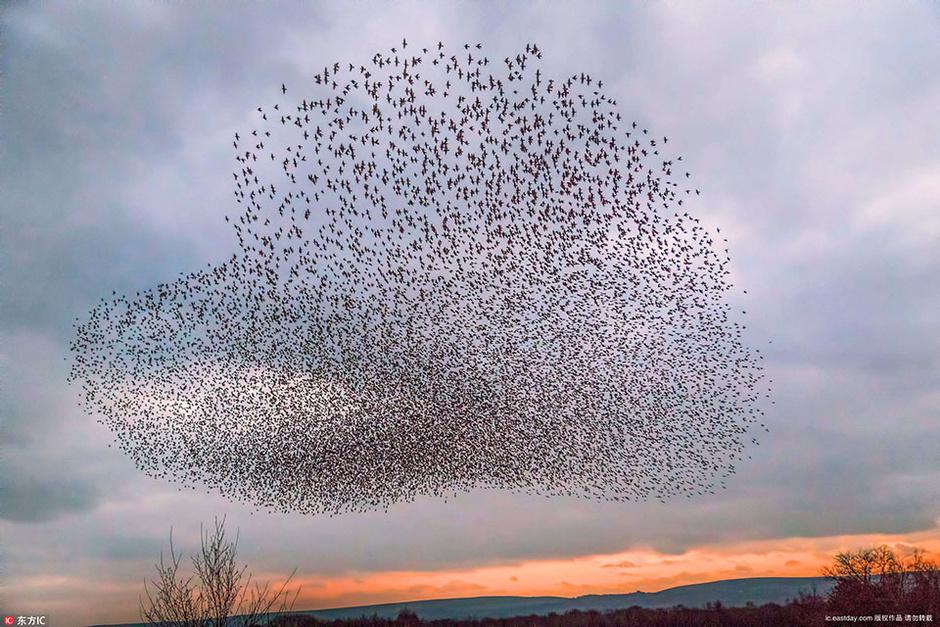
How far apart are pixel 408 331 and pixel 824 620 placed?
3714 centimetres

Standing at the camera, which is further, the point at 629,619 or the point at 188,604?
the point at 629,619

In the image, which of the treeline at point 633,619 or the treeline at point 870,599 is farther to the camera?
the treeline at point 633,619

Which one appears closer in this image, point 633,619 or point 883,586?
point 883,586

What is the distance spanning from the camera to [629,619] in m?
82.8

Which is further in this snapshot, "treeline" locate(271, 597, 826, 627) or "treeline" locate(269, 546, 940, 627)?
"treeline" locate(271, 597, 826, 627)

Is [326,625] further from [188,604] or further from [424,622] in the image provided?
[188,604]

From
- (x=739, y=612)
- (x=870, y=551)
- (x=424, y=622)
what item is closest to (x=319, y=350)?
(x=870, y=551)

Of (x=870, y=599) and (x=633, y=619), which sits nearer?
(x=870, y=599)

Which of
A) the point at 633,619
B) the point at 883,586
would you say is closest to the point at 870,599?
the point at 883,586

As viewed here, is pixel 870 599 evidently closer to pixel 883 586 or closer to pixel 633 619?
pixel 883 586

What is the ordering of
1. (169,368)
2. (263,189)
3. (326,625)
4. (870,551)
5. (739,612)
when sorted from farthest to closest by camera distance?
(739,612), (326,625), (870,551), (169,368), (263,189)

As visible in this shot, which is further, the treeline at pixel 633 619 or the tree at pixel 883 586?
the treeline at pixel 633 619

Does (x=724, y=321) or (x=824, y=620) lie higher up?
(x=724, y=321)

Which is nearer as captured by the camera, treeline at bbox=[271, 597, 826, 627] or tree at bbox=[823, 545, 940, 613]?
tree at bbox=[823, 545, 940, 613]
